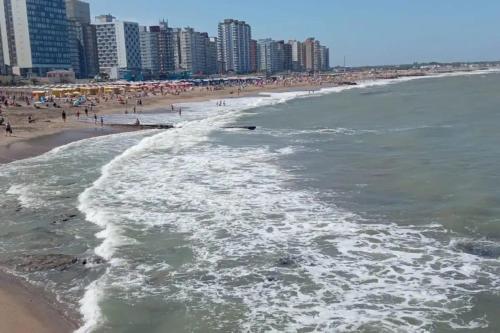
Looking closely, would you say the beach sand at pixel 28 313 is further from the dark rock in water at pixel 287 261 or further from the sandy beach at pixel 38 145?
the dark rock in water at pixel 287 261

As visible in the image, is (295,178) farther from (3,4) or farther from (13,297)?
(3,4)

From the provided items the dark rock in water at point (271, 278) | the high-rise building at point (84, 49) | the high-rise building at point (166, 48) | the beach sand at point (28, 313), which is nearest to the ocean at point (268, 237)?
the dark rock in water at point (271, 278)

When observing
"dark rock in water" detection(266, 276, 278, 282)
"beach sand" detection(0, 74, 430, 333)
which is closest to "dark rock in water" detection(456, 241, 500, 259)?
"dark rock in water" detection(266, 276, 278, 282)

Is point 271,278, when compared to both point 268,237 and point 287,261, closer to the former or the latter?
point 287,261

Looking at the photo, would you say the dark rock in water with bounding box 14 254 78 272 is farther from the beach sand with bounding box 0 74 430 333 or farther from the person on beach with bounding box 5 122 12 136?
the person on beach with bounding box 5 122 12 136

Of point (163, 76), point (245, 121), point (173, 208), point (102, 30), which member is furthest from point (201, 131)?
point (102, 30)

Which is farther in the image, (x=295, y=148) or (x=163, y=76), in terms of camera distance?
(x=163, y=76)

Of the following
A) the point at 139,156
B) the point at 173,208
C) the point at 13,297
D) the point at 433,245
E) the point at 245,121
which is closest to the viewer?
the point at 13,297

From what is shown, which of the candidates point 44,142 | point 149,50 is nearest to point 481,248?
point 44,142
